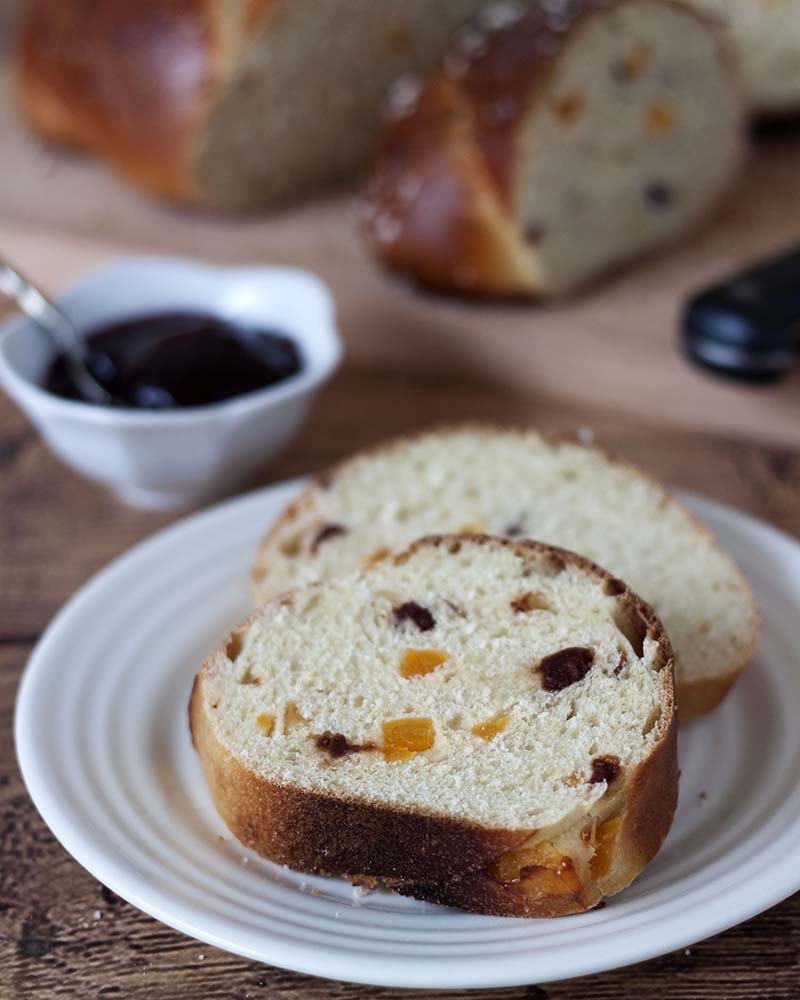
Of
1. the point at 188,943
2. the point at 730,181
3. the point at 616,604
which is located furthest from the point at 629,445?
the point at 188,943

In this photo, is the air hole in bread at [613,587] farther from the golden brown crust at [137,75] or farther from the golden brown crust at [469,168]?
the golden brown crust at [137,75]

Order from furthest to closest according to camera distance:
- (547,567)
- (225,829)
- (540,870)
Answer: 1. (547,567)
2. (225,829)
3. (540,870)

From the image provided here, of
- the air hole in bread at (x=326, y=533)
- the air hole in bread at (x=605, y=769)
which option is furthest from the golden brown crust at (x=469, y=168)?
the air hole in bread at (x=605, y=769)

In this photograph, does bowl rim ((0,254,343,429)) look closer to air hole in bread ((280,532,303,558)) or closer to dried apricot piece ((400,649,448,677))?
air hole in bread ((280,532,303,558))

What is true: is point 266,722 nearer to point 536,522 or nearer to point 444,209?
point 536,522

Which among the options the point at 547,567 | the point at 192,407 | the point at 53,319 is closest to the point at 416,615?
the point at 547,567

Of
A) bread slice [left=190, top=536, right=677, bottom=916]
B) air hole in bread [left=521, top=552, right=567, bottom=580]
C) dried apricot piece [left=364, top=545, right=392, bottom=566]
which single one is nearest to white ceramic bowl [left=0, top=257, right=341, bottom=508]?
dried apricot piece [left=364, top=545, right=392, bottom=566]
